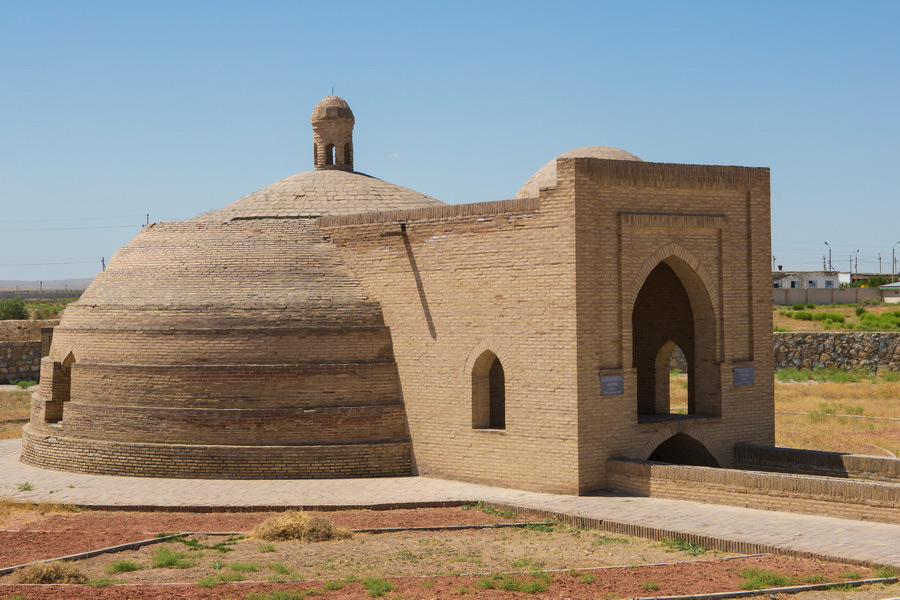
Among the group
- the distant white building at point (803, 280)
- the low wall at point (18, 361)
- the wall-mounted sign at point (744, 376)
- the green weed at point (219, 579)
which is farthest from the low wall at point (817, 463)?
the distant white building at point (803, 280)

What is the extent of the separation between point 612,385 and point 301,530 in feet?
17.4

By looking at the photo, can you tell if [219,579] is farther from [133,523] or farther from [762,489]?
[762,489]

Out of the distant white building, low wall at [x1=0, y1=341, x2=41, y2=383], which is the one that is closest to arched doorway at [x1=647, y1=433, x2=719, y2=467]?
low wall at [x1=0, y1=341, x2=41, y2=383]

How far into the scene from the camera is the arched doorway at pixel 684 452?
18.0 m

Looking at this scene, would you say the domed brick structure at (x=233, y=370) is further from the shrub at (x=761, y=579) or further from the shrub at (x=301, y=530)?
the shrub at (x=761, y=579)

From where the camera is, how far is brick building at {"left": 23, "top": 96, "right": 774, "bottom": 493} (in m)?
16.5

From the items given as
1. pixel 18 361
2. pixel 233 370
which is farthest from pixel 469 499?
pixel 18 361

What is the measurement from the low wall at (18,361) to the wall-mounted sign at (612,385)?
27.7 meters

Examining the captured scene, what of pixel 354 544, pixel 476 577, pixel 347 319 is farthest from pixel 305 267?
pixel 476 577

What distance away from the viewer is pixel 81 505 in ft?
53.2

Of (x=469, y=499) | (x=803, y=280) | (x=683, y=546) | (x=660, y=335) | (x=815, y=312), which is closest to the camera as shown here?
(x=683, y=546)

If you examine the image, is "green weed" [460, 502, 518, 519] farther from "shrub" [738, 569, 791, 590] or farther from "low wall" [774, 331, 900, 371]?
"low wall" [774, 331, 900, 371]

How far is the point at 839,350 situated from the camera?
39.0 m

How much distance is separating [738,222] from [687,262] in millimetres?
1286
